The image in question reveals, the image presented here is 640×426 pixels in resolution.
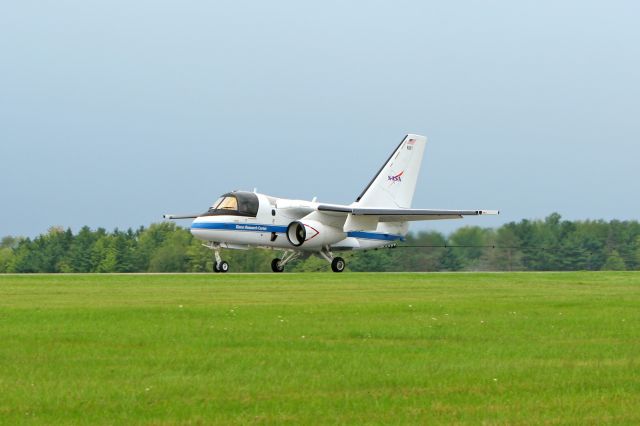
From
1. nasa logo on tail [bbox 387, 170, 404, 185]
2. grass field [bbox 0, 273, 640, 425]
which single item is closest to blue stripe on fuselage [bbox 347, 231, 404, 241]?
nasa logo on tail [bbox 387, 170, 404, 185]

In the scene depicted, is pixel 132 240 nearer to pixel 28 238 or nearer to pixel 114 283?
pixel 28 238

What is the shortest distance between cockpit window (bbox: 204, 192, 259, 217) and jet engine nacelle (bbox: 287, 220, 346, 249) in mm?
2110

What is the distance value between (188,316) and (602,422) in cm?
1052

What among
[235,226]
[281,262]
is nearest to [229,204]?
[235,226]

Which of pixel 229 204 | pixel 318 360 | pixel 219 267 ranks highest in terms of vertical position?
pixel 229 204

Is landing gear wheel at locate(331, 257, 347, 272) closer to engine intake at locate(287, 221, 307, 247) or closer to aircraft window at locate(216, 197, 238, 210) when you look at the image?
engine intake at locate(287, 221, 307, 247)

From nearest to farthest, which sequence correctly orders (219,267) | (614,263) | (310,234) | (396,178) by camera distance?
1. (219,267)
2. (310,234)
3. (396,178)
4. (614,263)

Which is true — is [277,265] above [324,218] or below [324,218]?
below

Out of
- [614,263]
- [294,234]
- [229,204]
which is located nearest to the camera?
[229,204]

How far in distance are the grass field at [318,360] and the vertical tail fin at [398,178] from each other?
86.5ft

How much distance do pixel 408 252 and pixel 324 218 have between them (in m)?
9.19

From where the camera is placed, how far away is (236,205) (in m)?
44.7

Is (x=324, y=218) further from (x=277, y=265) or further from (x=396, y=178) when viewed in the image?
(x=396, y=178)

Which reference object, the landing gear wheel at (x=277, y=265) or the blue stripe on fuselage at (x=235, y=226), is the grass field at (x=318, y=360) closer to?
the blue stripe on fuselage at (x=235, y=226)
